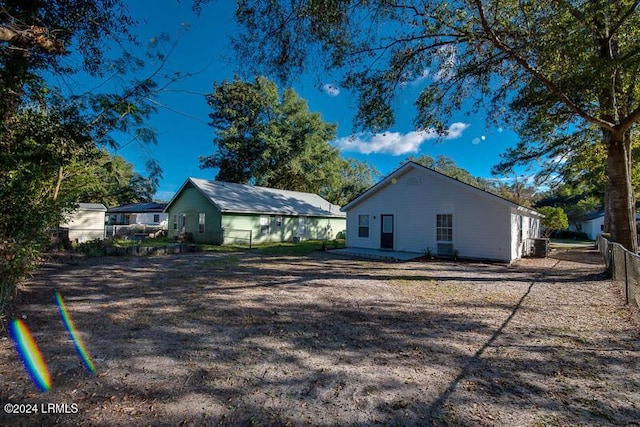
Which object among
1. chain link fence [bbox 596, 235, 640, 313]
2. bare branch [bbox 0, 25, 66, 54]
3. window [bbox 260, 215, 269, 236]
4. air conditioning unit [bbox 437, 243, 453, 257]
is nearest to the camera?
bare branch [bbox 0, 25, 66, 54]

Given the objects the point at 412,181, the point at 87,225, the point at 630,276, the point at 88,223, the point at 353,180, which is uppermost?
the point at 353,180

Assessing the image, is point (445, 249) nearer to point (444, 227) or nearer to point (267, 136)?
point (444, 227)

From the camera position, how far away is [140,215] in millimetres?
36438

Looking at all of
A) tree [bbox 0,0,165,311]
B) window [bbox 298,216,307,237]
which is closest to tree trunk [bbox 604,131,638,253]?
tree [bbox 0,0,165,311]

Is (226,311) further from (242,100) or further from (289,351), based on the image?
(242,100)

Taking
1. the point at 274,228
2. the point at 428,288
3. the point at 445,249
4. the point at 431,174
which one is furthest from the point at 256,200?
the point at 428,288

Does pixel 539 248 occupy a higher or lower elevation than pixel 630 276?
higher

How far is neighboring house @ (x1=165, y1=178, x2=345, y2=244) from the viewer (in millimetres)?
19047

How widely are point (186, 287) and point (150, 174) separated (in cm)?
291

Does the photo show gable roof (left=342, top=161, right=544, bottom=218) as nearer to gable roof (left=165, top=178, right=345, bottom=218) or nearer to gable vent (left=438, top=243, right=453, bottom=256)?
gable vent (left=438, top=243, right=453, bottom=256)

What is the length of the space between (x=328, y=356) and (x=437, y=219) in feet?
37.9

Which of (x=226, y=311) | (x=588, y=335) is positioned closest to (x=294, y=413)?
(x=226, y=311)

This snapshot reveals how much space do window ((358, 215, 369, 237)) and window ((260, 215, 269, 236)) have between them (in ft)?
23.9

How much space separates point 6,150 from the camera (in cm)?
441
